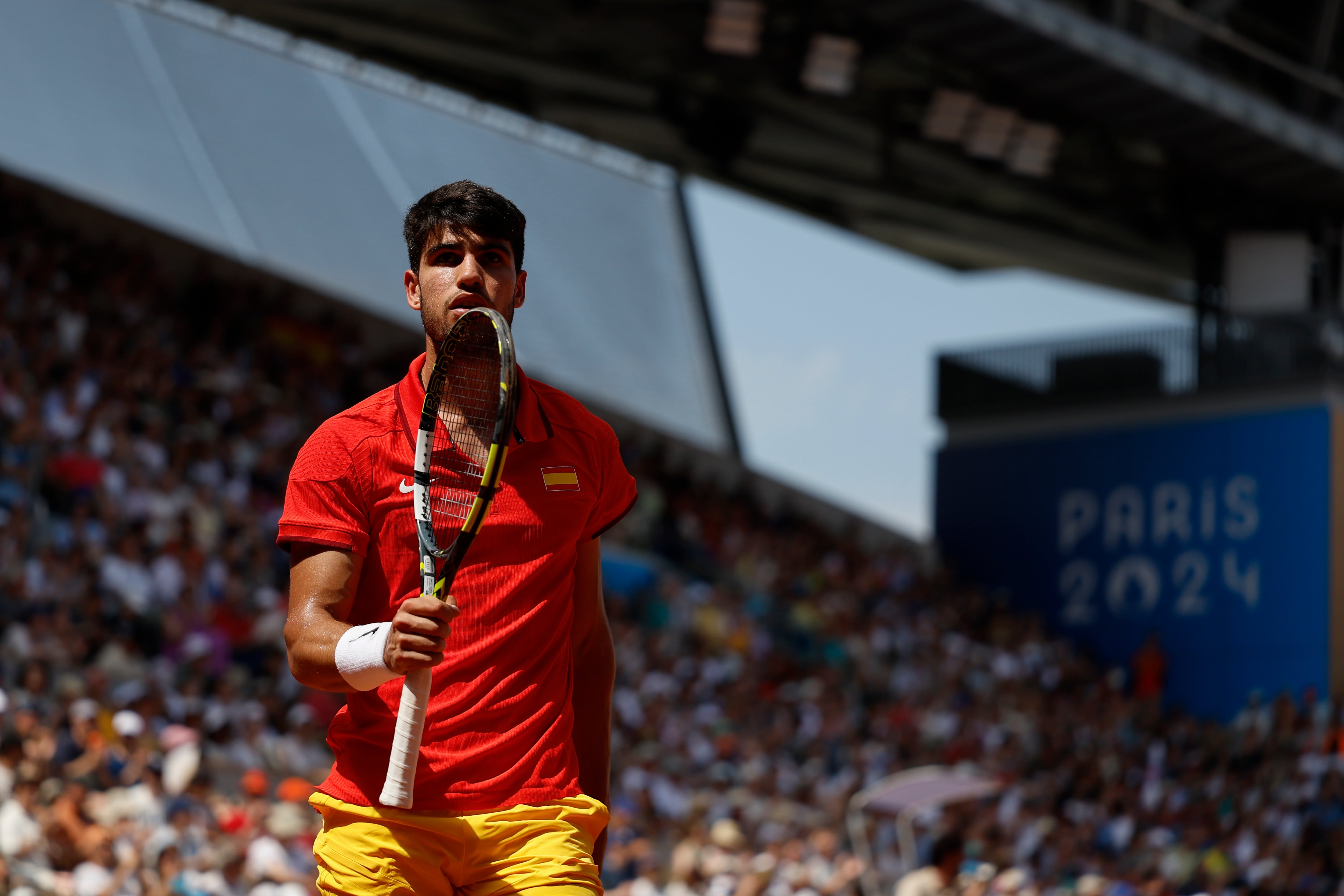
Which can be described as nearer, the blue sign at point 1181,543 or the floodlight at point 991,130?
the floodlight at point 991,130

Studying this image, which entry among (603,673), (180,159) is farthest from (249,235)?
(603,673)

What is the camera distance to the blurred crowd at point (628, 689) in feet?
36.6

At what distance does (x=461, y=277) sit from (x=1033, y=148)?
1972 centimetres

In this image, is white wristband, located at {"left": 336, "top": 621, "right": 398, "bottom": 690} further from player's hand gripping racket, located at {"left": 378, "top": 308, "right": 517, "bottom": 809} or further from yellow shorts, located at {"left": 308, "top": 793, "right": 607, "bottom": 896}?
yellow shorts, located at {"left": 308, "top": 793, "right": 607, "bottom": 896}

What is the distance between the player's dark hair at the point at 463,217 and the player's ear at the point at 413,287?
13mm

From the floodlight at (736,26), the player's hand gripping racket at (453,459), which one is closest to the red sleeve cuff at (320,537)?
the player's hand gripping racket at (453,459)

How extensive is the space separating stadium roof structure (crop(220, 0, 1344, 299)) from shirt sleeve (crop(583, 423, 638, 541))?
15424mm

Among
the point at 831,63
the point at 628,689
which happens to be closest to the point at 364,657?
the point at 628,689

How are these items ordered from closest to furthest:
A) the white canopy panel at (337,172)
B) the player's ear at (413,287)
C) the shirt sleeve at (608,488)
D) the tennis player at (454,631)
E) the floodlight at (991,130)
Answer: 1. the tennis player at (454,631)
2. the player's ear at (413,287)
3. the shirt sleeve at (608,488)
4. the floodlight at (991,130)
5. the white canopy panel at (337,172)

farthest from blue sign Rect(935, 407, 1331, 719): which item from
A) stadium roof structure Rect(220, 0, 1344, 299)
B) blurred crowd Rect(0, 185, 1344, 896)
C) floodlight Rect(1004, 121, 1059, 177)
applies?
floodlight Rect(1004, 121, 1059, 177)

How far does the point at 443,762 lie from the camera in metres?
2.83

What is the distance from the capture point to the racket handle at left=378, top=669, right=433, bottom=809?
2672 millimetres

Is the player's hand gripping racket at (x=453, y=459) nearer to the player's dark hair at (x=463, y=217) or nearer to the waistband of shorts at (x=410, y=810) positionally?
the waistband of shorts at (x=410, y=810)

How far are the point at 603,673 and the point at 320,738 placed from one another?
456 inches
